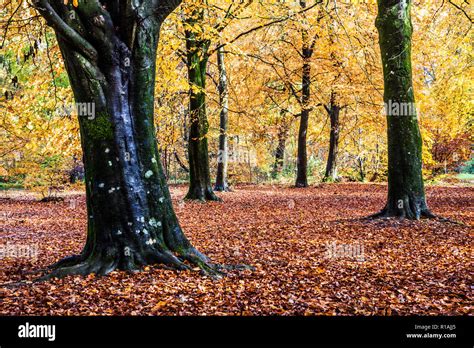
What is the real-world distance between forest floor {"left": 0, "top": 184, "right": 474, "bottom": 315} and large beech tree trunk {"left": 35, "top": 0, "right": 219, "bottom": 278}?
38 cm

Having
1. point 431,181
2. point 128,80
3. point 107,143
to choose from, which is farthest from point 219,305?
point 431,181

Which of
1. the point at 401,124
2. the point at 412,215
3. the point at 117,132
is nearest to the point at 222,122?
the point at 401,124

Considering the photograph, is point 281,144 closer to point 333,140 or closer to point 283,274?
point 333,140

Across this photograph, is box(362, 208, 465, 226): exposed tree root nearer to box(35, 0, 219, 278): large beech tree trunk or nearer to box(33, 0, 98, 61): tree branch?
box(35, 0, 219, 278): large beech tree trunk

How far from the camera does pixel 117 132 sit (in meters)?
5.50

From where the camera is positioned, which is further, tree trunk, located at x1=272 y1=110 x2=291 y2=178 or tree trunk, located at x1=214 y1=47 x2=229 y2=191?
tree trunk, located at x1=272 y1=110 x2=291 y2=178

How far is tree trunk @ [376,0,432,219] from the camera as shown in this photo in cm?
985

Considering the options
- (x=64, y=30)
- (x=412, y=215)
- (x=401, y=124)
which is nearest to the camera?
(x=64, y=30)

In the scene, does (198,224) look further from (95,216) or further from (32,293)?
(32,293)

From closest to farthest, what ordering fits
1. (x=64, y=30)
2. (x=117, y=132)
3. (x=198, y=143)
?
(x=64, y=30) → (x=117, y=132) → (x=198, y=143)

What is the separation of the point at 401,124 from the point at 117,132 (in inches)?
271

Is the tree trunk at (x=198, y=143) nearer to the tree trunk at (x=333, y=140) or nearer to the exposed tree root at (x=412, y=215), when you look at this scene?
the exposed tree root at (x=412, y=215)

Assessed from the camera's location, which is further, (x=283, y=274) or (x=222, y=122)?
(x=222, y=122)

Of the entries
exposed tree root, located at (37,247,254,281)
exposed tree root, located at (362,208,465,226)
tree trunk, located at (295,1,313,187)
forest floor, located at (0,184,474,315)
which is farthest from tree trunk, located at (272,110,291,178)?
exposed tree root, located at (37,247,254,281)
